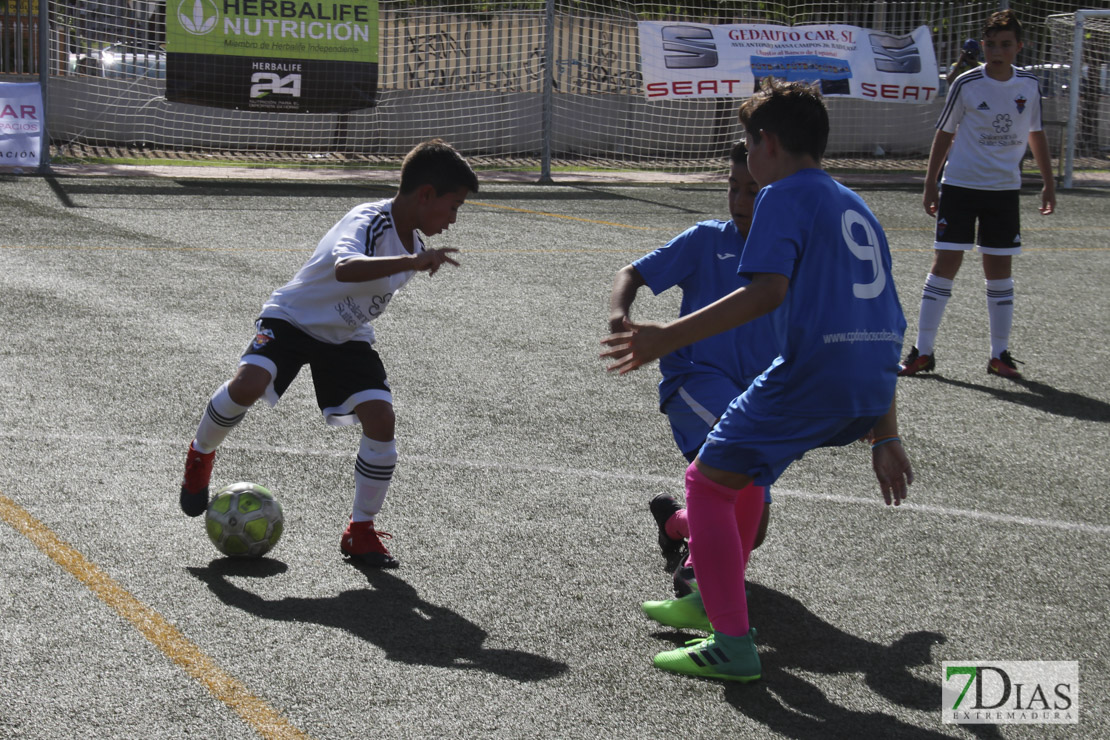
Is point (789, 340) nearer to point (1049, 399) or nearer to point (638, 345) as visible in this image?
point (638, 345)

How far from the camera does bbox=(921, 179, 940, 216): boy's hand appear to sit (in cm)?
770

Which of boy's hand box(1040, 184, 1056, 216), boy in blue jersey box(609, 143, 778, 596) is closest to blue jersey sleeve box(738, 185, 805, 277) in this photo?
boy in blue jersey box(609, 143, 778, 596)

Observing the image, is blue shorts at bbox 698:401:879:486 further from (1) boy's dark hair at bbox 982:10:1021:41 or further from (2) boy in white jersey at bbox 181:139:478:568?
(1) boy's dark hair at bbox 982:10:1021:41

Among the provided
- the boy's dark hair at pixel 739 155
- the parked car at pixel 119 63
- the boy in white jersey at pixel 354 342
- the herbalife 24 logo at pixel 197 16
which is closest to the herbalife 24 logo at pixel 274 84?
the herbalife 24 logo at pixel 197 16

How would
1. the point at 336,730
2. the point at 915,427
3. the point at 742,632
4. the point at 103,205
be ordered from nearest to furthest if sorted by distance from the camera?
the point at 336,730
the point at 742,632
the point at 915,427
the point at 103,205

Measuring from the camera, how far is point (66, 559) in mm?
4316

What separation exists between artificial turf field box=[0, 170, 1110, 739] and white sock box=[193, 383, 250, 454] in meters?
0.35

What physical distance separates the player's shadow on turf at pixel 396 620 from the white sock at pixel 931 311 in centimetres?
455

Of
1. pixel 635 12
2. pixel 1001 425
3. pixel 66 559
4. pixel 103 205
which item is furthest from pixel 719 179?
pixel 66 559

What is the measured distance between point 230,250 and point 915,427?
253 inches

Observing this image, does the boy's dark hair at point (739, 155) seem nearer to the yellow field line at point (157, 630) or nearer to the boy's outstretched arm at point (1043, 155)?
the yellow field line at point (157, 630)

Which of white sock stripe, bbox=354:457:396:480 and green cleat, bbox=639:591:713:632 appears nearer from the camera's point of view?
green cleat, bbox=639:591:713:632

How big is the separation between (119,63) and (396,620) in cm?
1484

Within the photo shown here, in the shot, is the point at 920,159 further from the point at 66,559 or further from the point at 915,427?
the point at 66,559
